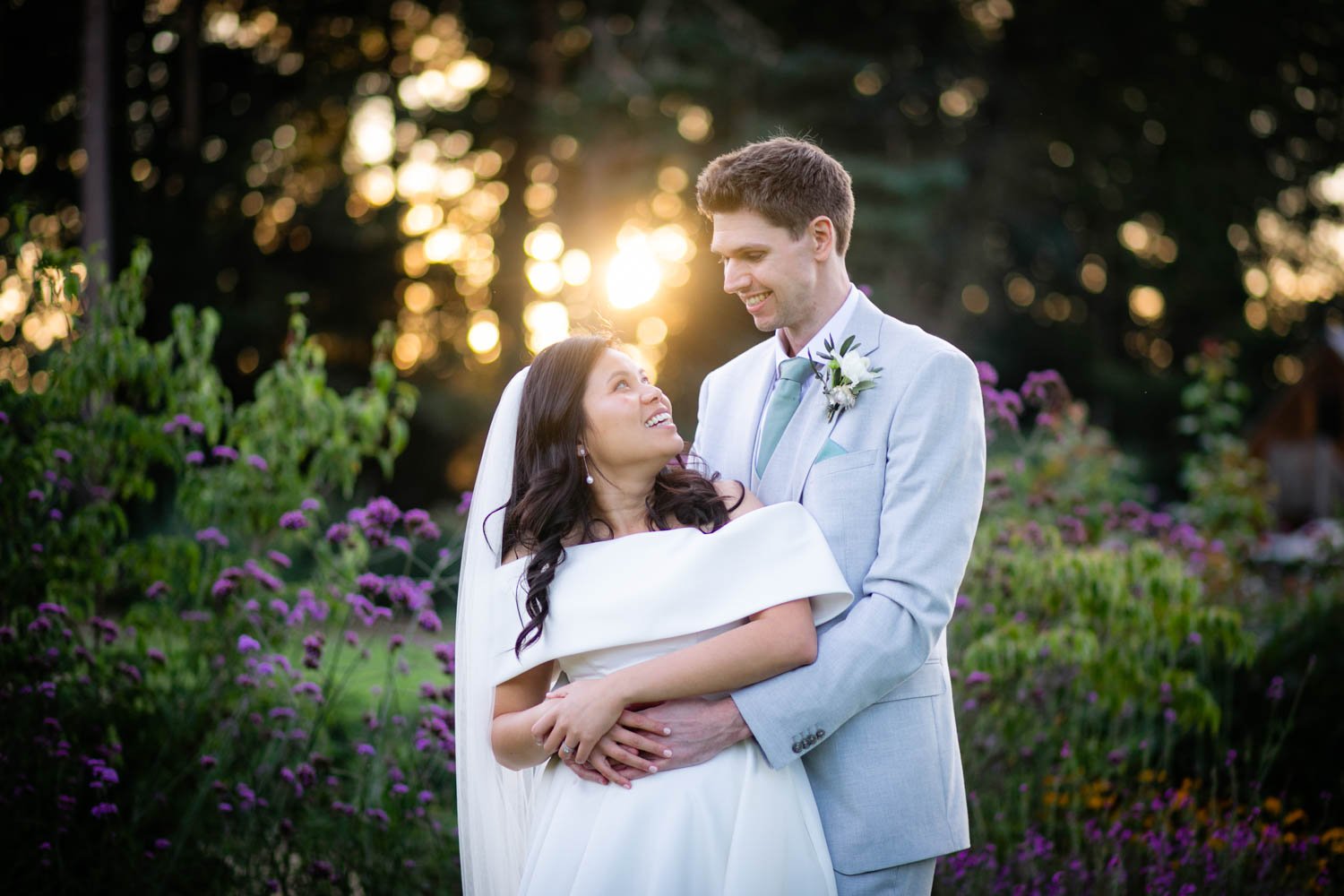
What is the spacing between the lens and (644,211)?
18938mm

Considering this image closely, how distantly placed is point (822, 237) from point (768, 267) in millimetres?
175

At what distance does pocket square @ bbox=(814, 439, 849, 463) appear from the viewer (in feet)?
9.05

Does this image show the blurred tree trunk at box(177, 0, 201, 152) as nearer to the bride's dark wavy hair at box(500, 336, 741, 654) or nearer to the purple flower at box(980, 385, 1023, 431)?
the purple flower at box(980, 385, 1023, 431)

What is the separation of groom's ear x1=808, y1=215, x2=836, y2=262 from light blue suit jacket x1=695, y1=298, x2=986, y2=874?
0.33 metres

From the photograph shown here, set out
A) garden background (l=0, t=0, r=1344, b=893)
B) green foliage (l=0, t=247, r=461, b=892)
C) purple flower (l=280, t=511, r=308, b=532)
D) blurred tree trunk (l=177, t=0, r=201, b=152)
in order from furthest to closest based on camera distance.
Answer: blurred tree trunk (l=177, t=0, r=201, b=152), garden background (l=0, t=0, r=1344, b=893), purple flower (l=280, t=511, r=308, b=532), green foliage (l=0, t=247, r=461, b=892)

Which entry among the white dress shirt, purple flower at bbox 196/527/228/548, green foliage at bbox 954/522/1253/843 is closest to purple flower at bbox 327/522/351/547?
purple flower at bbox 196/527/228/548

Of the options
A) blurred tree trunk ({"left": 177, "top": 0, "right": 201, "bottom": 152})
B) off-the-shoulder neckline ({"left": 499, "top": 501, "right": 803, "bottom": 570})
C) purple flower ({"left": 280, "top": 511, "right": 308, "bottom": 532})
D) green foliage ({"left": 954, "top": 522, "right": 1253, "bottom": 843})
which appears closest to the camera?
off-the-shoulder neckline ({"left": 499, "top": 501, "right": 803, "bottom": 570})

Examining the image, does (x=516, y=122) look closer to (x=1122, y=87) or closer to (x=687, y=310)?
(x=687, y=310)

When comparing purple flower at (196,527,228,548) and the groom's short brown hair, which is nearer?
the groom's short brown hair

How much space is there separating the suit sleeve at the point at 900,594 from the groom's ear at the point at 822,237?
529 millimetres

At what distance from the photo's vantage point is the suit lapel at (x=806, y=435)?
2.83 meters

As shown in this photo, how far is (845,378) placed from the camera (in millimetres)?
2760

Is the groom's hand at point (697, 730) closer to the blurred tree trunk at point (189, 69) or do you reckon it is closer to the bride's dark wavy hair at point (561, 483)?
the bride's dark wavy hair at point (561, 483)

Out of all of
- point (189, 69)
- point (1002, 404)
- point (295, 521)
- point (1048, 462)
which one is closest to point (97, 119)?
point (189, 69)
